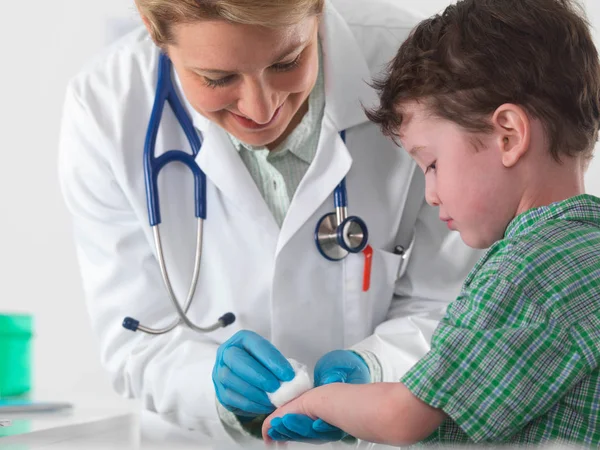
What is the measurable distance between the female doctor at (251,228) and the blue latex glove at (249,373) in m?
0.08

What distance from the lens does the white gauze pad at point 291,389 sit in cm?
120

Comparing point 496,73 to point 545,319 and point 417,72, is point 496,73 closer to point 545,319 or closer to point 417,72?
point 417,72

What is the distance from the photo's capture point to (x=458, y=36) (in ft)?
3.77

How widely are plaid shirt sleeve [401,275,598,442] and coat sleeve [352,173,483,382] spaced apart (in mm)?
558

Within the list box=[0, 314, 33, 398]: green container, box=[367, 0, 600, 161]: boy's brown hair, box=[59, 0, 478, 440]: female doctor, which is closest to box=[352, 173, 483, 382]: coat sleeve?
box=[59, 0, 478, 440]: female doctor

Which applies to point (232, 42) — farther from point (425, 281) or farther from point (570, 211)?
point (425, 281)

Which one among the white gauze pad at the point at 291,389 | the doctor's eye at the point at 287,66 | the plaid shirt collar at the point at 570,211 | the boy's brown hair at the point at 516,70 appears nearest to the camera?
the plaid shirt collar at the point at 570,211

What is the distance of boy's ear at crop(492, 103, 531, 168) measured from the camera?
106 centimetres

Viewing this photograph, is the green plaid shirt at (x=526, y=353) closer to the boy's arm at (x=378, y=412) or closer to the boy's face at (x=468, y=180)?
the boy's arm at (x=378, y=412)

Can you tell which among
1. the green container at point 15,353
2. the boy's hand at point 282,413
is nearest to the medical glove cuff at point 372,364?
the boy's hand at point 282,413

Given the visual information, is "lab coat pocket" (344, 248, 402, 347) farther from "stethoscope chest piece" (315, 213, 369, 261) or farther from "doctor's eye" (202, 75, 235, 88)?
"doctor's eye" (202, 75, 235, 88)

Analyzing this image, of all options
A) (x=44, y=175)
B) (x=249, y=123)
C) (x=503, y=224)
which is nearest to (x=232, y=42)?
(x=249, y=123)

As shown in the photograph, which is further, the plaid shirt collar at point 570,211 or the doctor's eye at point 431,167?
the doctor's eye at point 431,167

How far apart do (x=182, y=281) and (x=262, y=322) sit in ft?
0.58
